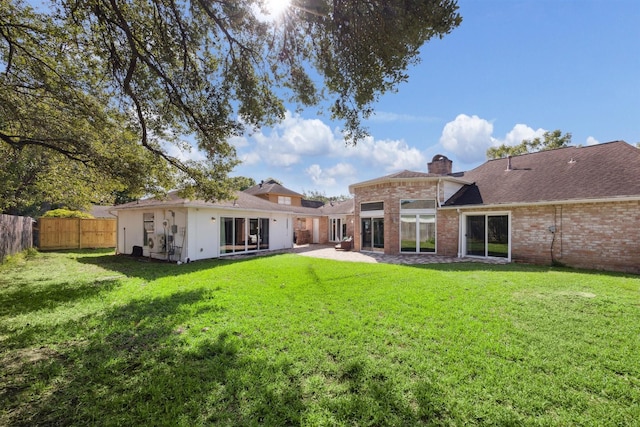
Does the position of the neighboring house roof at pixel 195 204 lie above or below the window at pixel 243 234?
above

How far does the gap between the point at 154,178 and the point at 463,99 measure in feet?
46.9

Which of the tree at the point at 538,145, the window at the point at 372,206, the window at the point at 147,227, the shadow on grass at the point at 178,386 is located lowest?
the shadow on grass at the point at 178,386


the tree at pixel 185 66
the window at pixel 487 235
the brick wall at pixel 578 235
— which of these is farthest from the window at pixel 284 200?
the tree at pixel 185 66

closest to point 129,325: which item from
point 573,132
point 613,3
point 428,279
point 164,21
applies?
point 164,21

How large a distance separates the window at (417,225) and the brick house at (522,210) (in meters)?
0.05

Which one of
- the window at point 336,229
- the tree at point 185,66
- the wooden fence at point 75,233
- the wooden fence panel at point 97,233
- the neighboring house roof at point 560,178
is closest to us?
the tree at point 185,66

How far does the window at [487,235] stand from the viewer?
538 inches

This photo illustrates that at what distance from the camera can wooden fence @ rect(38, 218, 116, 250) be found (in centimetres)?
1947

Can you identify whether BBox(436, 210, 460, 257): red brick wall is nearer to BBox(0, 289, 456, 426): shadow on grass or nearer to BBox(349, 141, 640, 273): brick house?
A: BBox(349, 141, 640, 273): brick house

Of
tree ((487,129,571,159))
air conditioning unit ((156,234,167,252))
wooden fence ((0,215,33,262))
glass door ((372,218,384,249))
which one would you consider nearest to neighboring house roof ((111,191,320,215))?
air conditioning unit ((156,234,167,252))

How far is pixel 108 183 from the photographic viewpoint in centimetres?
1142

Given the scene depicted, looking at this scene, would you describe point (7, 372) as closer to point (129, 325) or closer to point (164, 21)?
point (129, 325)

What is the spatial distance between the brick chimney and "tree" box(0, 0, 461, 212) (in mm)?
16344

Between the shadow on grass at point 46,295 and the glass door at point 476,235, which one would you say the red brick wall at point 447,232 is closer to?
the glass door at point 476,235
